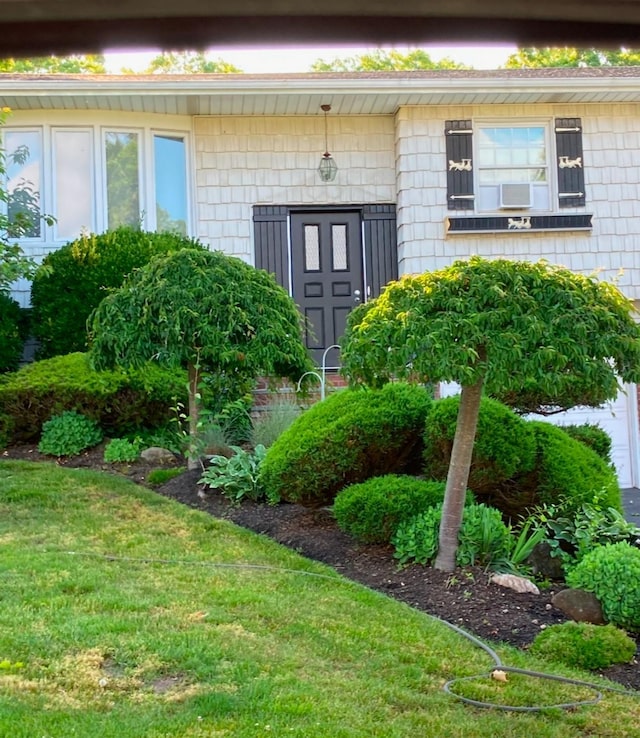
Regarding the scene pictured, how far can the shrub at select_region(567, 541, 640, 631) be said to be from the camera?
16.1ft

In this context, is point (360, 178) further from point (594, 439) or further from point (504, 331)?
point (504, 331)

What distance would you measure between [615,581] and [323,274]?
26.7 feet

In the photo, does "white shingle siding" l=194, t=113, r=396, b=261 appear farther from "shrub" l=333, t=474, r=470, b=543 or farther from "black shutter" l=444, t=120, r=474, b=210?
"shrub" l=333, t=474, r=470, b=543

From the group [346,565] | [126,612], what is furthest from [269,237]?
[126,612]

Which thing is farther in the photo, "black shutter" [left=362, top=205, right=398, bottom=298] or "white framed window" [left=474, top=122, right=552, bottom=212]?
"black shutter" [left=362, top=205, right=398, bottom=298]

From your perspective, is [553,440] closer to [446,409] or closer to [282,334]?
[446,409]

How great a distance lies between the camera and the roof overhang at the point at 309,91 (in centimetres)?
1122

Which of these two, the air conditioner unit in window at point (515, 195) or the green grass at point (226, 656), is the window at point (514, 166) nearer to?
the air conditioner unit in window at point (515, 195)

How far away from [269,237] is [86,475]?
5.34 m

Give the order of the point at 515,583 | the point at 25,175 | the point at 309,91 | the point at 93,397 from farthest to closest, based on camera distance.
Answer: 1. the point at 25,175
2. the point at 309,91
3. the point at 93,397
4. the point at 515,583

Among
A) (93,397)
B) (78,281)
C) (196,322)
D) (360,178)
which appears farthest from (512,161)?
(93,397)

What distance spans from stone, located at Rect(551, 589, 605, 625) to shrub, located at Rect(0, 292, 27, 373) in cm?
726

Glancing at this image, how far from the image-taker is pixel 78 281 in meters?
10.6

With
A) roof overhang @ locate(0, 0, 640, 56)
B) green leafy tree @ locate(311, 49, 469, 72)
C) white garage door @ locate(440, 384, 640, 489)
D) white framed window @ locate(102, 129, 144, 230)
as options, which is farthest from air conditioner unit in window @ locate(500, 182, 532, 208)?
roof overhang @ locate(0, 0, 640, 56)
